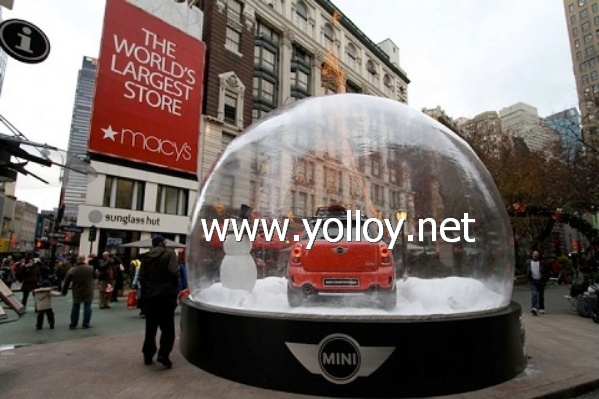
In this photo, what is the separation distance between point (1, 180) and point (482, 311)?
777cm

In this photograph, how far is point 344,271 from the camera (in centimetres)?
491

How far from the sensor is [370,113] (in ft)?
19.2

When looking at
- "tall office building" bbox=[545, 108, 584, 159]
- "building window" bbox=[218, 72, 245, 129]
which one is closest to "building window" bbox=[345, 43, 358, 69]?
"building window" bbox=[218, 72, 245, 129]

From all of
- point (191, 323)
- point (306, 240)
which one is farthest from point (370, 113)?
point (191, 323)

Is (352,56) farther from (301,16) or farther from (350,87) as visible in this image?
(301,16)

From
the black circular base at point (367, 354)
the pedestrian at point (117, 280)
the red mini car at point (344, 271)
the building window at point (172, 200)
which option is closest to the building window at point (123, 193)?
the building window at point (172, 200)

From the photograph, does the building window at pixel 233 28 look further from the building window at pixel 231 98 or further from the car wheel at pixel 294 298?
the car wheel at pixel 294 298

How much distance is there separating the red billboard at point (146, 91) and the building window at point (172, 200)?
64.4 inches

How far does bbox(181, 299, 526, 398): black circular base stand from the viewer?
13.0 ft

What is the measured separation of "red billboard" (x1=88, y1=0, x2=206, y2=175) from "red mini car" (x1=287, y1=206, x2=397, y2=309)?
836 inches

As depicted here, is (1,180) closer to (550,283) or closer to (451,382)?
(451,382)

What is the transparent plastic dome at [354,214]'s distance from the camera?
4945mm

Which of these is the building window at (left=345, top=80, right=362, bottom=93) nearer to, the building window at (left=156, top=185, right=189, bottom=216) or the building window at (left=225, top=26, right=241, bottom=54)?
the building window at (left=225, top=26, right=241, bottom=54)

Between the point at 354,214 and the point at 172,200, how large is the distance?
Answer: 2296cm
